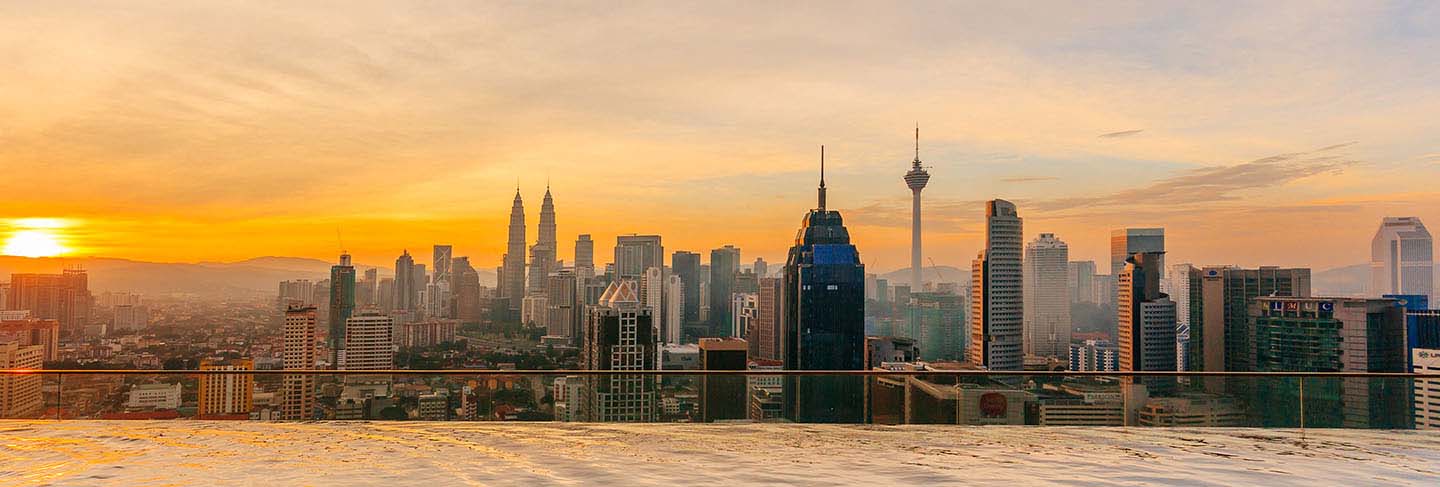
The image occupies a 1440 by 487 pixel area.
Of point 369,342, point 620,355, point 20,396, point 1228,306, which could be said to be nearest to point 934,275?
point 1228,306

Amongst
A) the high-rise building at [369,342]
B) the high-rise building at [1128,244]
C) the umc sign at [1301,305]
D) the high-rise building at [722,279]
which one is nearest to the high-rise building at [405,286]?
the high-rise building at [369,342]

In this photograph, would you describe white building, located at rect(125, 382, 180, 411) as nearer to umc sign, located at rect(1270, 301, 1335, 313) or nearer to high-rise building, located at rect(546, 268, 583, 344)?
high-rise building, located at rect(546, 268, 583, 344)

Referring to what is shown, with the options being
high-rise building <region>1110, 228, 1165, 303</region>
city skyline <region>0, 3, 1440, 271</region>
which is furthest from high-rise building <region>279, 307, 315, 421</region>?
high-rise building <region>1110, 228, 1165, 303</region>

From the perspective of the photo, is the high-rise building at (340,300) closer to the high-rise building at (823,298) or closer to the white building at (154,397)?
the white building at (154,397)

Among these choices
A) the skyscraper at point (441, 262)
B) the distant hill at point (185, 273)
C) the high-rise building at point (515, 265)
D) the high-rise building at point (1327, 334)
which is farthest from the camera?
the high-rise building at point (515, 265)

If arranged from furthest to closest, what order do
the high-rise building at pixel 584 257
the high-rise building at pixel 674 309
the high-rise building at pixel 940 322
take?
the high-rise building at pixel 940 322
the high-rise building at pixel 584 257
the high-rise building at pixel 674 309

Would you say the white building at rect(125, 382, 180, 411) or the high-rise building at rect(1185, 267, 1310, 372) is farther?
the high-rise building at rect(1185, 267, 1310, 372)

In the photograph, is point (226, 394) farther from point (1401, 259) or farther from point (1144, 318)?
point (1401, 259)
